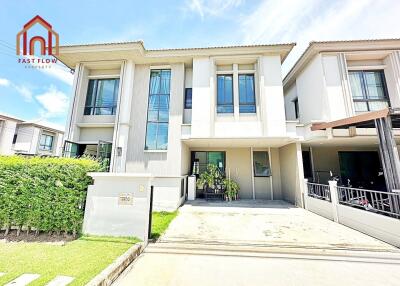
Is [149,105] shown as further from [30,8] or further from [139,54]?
[30,8]

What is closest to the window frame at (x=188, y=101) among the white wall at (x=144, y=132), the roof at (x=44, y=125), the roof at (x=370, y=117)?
the white wall at (x=144, y=132)

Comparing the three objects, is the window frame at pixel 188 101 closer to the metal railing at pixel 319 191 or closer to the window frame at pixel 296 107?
the window frame at pixel 296 107

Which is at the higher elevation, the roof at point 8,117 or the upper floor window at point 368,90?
the roof at point 8,117

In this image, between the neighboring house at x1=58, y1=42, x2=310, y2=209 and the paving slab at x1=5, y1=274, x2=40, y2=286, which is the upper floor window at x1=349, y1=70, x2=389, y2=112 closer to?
the neighboring house at x1=58, y1=42, x2=310, y2=209

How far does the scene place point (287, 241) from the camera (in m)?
4.23

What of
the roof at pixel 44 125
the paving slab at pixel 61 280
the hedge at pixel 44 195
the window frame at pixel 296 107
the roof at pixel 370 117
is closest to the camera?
the paving slab at pixel 61 280

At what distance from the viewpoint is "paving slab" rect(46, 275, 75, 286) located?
2.31 meters

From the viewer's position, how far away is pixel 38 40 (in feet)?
26.4

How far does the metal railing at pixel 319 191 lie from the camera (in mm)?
6453

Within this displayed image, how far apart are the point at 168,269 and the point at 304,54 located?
10.6 m

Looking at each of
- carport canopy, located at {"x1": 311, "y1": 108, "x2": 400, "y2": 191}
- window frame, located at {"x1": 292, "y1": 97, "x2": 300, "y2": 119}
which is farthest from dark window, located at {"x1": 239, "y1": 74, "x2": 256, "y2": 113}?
carport canopy, located at {"x1": 311, "y1": 108, "x2": 400, "y2": 191}

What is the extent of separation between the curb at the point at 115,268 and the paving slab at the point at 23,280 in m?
0.85

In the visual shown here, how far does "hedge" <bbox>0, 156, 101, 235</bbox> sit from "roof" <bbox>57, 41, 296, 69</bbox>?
264 inches

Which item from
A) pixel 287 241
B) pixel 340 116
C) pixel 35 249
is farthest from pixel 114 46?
pixel 340 116
